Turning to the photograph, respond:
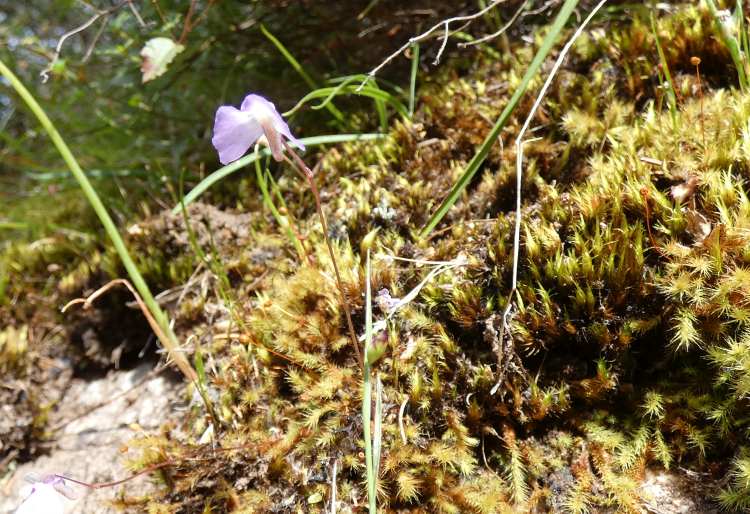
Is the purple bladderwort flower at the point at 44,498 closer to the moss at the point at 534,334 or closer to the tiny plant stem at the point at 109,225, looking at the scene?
the moss at the point at 534,334

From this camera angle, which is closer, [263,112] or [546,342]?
[263,112]

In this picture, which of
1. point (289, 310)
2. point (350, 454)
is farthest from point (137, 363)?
point (350, 454)

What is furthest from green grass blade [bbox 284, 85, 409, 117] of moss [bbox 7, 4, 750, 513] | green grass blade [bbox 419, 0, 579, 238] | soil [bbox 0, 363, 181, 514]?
soil [bbox 0, 363, 181, 514]

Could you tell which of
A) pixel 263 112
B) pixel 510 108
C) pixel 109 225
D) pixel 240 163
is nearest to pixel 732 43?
pixel 510 108

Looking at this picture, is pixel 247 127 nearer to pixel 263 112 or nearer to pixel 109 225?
pixel 263 112

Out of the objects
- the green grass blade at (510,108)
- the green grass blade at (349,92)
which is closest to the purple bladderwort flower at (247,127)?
the green grass blade at (349,92)

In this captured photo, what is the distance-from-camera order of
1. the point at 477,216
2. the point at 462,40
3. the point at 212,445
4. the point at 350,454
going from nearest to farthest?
the point at 350,454, the point at 212,445, the point at 477,216, the point at 462,40

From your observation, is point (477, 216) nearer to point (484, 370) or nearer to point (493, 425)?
point (484, 370)

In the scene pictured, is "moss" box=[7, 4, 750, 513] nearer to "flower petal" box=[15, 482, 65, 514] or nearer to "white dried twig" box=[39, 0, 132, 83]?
"flower petal" box=[15, 482, 65, 514]
